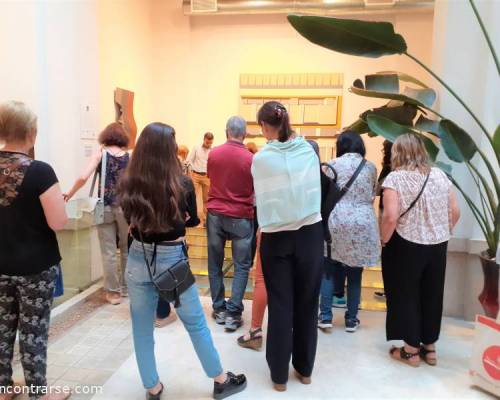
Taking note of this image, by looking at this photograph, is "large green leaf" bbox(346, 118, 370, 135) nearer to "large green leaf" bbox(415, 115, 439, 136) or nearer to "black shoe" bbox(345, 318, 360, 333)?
"large green leaf" bbox(415, 115, 439, 136)

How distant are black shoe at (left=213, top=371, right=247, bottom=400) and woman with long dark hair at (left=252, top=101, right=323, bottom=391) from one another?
182mm

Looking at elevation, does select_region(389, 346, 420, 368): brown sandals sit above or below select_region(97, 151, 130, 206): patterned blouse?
below

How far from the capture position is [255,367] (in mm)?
→ 2443

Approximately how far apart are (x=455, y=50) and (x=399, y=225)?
1.63 meters

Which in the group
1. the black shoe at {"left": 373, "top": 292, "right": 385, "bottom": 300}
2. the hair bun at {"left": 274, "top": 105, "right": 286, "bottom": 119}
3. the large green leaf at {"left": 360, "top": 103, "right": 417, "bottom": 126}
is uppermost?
the large green leaf at {"left": 360, "top": 103, "right": 417, "bottom": 126}

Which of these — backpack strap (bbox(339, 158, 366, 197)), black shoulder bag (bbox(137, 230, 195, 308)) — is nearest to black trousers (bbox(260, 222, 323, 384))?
black shoulder bag (bbox(137, 230, 195, 308))

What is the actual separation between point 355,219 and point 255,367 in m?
1.15

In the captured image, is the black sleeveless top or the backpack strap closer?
the black sleeveless top

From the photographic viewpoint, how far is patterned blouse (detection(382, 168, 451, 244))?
2344 mm

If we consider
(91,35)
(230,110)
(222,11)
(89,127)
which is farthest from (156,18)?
(89,127)

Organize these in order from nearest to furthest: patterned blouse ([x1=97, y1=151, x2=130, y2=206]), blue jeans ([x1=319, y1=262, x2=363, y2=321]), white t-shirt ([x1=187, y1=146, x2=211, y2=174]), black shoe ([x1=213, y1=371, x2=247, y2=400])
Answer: black shoe ([x1=213, y1=371, x2=247, y2=400]) < blue jeans ([x1=319, y1=262, x2=363, y2=321]) < patterned blouse ([x1=97, y1=151, x2=130, y2=206]) < white t-shirt ([x1=187, y1=146, x2=211, y2=174])

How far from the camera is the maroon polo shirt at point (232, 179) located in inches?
111

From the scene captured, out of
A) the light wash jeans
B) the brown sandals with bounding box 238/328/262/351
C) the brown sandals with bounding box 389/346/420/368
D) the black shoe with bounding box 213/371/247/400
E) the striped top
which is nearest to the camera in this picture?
the striped top

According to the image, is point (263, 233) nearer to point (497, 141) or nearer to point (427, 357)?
point (427, 357)
